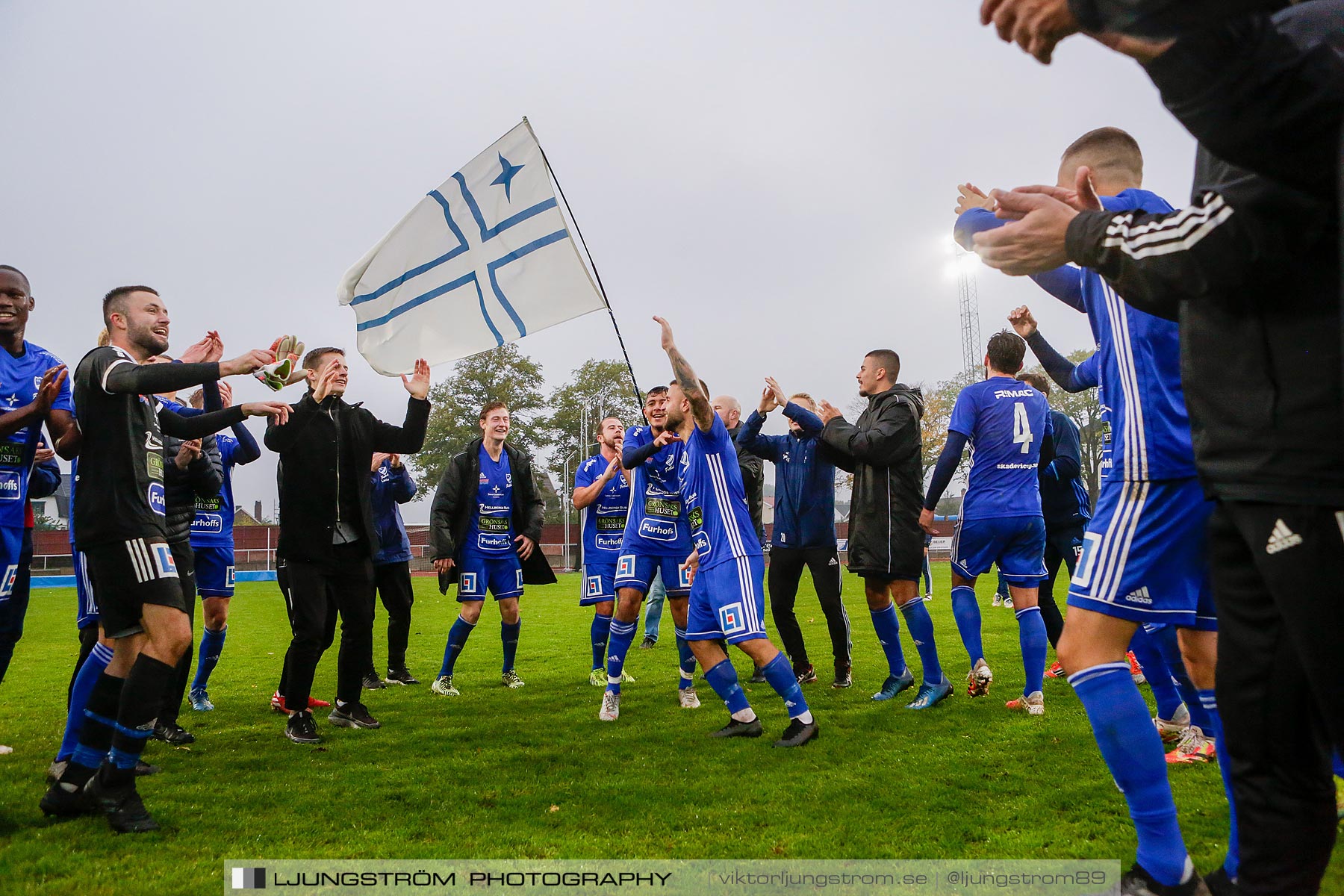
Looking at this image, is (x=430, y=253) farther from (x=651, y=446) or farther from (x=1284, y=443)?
(x=1284, y=443)

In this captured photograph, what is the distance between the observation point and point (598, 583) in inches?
359

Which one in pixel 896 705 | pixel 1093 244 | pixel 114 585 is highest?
pixel 1093 244

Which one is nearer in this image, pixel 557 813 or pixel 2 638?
pixel 557 813

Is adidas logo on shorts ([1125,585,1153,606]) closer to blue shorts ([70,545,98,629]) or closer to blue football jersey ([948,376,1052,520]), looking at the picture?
blue football jersey ([948,376,1052,520])

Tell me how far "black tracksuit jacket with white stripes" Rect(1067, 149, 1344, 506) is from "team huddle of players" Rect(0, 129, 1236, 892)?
702 mm

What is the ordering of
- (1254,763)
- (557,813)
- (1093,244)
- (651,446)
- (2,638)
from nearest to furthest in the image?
1. (1254,763)
2. (1093,244)
3. (557,813)
4. (2,638)
5. (651,446)

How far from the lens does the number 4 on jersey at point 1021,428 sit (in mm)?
6250

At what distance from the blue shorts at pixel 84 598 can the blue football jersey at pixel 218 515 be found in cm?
165

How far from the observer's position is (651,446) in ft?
21.5

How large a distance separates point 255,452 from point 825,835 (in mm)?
5939

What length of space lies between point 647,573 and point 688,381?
2447 mm

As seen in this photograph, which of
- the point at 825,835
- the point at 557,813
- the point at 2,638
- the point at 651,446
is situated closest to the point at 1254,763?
the point at 825,835

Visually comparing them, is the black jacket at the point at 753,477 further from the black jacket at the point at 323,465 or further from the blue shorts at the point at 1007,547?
the black jacket at the point at 323,465

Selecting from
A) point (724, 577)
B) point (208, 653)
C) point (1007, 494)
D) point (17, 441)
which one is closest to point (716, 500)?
point (724, 577)
